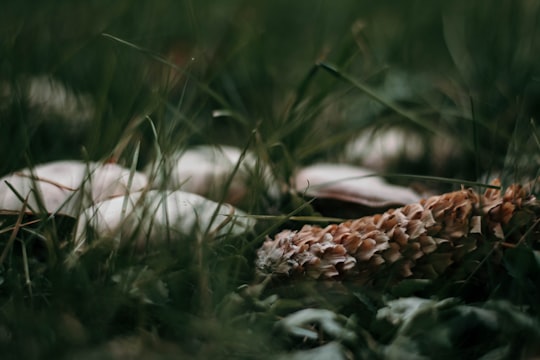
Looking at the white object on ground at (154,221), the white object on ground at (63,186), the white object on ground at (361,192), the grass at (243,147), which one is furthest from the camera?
the white object on ground at (361,192)

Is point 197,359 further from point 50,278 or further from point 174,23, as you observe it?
point 174,23

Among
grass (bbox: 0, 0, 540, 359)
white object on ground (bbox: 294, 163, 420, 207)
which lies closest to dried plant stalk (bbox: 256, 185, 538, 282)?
grass (bbox: 0, 0, 540, 359)

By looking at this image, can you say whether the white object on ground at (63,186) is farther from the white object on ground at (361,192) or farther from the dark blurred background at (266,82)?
the white object on ground at (361,192)

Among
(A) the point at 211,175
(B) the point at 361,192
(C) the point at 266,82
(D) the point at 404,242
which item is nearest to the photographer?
(D) the point at 404,242

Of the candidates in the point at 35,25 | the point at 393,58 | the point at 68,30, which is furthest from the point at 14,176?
the point at 393,58

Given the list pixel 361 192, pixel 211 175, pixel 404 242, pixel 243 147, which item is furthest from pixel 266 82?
pixel 404 242

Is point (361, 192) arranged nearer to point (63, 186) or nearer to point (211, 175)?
point (211, 175)

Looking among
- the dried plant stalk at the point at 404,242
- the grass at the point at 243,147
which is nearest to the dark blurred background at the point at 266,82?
the grass at the point at 243,147
